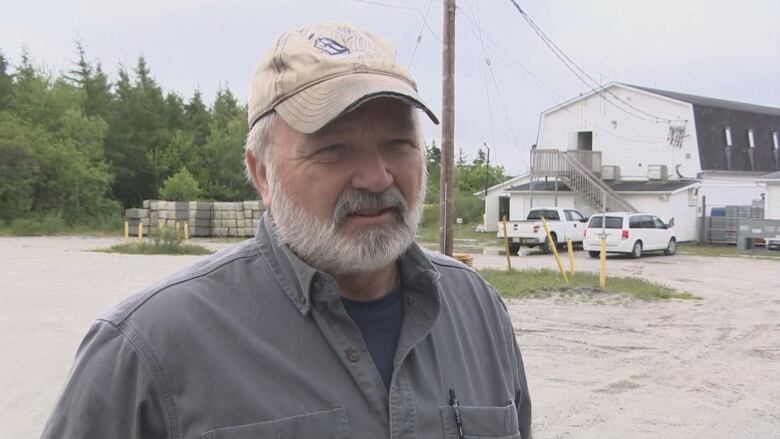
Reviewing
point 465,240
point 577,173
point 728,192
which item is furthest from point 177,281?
point 728,192

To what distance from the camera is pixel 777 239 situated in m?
27.0

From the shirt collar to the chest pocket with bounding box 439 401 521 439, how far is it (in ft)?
0.97

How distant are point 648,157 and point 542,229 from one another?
13.0 m

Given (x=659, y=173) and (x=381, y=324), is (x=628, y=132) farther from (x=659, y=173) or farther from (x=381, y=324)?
(x=381, y=324)

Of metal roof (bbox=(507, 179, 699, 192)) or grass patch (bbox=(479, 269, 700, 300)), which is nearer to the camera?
grass patch (bbox=(479, 269, 700, 300))

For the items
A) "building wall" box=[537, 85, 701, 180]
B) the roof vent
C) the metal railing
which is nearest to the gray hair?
the metal railing

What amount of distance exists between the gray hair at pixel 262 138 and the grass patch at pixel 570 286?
12.3 m

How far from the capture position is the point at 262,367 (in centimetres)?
171

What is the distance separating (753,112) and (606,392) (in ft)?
124

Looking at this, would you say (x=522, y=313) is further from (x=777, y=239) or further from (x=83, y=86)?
(x=83, y=86)

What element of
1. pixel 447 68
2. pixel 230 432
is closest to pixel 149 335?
pixel 230 432

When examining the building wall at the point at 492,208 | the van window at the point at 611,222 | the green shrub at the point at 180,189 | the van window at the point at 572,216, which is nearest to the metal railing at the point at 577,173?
the building wall at the point at 492,208

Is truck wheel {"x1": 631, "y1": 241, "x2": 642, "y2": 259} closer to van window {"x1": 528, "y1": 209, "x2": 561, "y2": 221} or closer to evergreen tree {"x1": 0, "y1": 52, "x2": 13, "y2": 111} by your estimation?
van window {"x1": 528, "y1": 209, "x2": 561, "y2": 221}

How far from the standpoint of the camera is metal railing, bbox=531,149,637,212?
32688 millimetres
